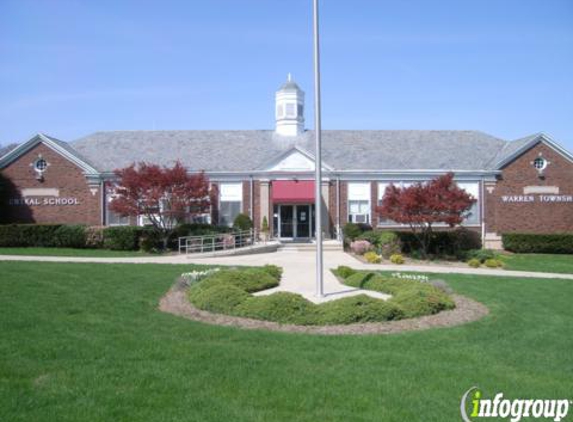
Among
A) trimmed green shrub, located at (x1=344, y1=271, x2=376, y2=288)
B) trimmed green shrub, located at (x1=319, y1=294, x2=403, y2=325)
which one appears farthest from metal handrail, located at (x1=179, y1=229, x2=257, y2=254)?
trimmed green shrub, located at (x1=319, y1=294, x2=403, y2=325)

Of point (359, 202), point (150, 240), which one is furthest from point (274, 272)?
point (359, 202)

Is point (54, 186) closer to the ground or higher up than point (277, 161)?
closer to the ground

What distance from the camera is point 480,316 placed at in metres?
11.2

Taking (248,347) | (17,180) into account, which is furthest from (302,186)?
(248,347)

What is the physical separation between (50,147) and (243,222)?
12.6 meters

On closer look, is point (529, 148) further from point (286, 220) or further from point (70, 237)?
point (70, 237)

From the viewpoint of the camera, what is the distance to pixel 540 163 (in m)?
34.0

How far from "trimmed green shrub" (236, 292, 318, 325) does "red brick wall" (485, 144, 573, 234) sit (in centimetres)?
2596

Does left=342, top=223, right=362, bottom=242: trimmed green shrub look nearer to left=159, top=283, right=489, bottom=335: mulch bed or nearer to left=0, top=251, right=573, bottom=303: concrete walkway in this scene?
left=0, top=251, right=573, bottom=303: concrete walkway

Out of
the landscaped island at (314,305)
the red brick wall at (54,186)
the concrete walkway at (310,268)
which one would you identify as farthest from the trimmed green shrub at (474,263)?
the red brick wall at (54,186)

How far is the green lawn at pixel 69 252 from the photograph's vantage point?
24.5 m

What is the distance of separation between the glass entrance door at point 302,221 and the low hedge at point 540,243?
445 inches

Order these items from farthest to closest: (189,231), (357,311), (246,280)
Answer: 1. (189,231)
2. (246,280)
3. (357,311)

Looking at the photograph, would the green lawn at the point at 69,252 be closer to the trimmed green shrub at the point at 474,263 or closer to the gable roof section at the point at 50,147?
the gable roof section at the point at 50,147
